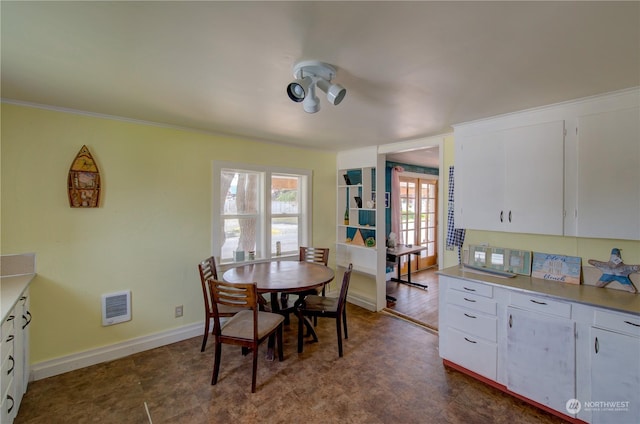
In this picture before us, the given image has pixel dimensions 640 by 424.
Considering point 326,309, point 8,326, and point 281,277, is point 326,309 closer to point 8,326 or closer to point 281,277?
point 281,277

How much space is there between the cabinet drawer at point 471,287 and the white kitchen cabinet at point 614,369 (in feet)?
2.11

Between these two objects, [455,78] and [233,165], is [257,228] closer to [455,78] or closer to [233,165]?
[233,165]

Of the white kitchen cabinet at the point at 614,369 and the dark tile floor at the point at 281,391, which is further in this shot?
the dark tile floor at the point at 281,391

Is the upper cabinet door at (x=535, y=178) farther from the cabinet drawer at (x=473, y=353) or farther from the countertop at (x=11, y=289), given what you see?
the countertop at (x=11, y=289)

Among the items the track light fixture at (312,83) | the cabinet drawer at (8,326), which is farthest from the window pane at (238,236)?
the track light fixture at (312,83)

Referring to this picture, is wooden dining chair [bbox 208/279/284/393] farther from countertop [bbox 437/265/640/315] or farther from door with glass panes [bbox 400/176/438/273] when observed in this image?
door with glass panes [bbox 400/176/438/273]

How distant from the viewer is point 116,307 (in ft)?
8.89

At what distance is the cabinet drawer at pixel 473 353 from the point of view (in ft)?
7.43

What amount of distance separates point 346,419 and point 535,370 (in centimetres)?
144

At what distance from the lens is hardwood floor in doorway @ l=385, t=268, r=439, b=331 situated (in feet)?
12.0

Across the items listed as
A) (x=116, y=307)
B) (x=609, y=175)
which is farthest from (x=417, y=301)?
(x=116, y=307)

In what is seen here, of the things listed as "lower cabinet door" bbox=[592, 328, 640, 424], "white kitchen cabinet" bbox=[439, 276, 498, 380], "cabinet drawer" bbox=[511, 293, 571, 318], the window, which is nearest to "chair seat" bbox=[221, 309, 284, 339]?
the window

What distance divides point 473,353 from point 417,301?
6.38 ft

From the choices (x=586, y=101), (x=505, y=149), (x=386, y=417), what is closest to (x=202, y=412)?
(x=386, y=417)
